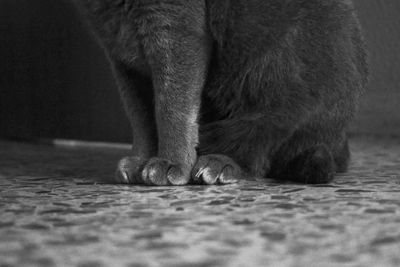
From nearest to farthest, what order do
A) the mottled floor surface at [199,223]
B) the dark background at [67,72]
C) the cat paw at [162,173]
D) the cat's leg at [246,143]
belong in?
the mottled floor surface at [199,223] < the cat paw at [162,173] < the cat's leg at [246,143] < the dark background at [67,72]

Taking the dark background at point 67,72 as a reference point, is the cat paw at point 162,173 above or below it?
below

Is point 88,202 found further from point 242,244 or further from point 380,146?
point 380,146

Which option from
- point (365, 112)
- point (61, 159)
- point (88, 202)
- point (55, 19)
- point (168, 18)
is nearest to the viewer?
point (88, 202)

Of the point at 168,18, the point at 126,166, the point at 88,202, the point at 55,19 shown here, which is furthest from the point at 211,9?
the point at 55,19

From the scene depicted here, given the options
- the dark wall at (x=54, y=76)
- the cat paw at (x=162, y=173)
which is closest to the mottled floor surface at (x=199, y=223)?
the cat paw at (x=162, y=173)

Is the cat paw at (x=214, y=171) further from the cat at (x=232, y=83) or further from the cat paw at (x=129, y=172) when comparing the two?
the cat paw at (x=129, y=172)

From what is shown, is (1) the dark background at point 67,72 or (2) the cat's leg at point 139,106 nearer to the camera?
(2) the cat's leg at point 139,106
